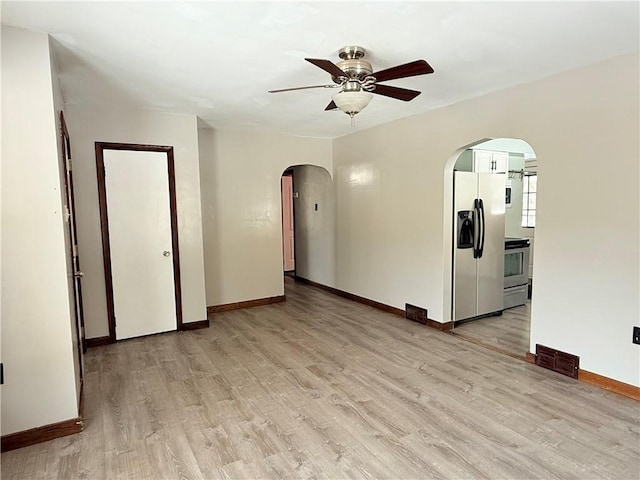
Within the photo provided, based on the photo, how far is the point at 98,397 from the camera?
2.94m

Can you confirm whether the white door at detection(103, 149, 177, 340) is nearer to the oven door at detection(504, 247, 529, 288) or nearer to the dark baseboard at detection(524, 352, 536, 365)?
the dark baseboard at detection(524, 352, 536, 365)

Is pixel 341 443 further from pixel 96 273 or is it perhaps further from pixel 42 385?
pixel 96 273

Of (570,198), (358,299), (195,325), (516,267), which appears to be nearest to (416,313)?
(358,299)

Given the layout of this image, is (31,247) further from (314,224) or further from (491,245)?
(314,224)

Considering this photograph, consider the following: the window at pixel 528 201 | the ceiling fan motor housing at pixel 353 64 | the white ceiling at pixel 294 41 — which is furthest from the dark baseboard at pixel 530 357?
the window at pixel 528 201

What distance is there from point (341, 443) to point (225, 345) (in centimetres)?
200

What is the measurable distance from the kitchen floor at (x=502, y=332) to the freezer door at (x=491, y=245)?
0.61ft

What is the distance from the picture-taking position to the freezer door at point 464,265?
4336 mm

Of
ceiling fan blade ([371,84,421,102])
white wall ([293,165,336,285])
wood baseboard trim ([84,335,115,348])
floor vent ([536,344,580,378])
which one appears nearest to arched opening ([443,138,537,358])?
floor vent ([536,344,580,378])

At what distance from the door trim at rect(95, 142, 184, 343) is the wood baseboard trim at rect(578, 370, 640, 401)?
13.0 feet

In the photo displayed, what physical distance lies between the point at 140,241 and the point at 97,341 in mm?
1118

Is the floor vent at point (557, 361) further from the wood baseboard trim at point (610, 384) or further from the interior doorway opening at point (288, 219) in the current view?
the interior doorway opening at point (288, 219)

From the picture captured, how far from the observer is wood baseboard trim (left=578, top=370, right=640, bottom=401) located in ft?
9.21

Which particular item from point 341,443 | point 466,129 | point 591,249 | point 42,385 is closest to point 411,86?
point 466,129
